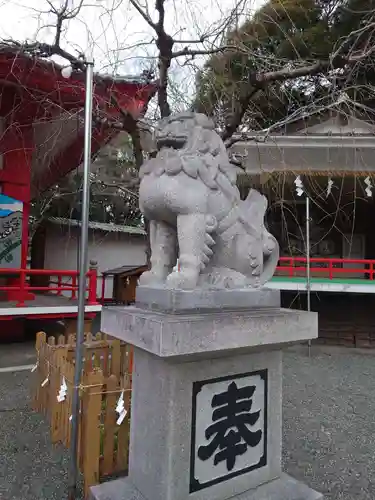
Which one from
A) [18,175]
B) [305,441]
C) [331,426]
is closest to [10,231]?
[18,175]

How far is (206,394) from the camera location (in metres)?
1.97

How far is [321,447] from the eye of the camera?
359 centimetres

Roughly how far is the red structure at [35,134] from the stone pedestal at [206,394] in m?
3.10

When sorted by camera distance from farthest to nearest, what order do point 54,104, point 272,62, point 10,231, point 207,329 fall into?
1. point 10,231
2. point 272,62
3. point 54,104
4. point 207,329

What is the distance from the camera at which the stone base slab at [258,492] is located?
81.4 inches

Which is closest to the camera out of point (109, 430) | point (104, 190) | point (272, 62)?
point (109, 430)

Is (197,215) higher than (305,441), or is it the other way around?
(197,215)

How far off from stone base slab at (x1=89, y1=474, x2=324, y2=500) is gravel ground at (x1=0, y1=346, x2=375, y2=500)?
738 millimetres

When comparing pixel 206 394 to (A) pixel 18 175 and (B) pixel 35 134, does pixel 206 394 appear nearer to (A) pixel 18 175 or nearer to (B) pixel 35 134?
(A) pixel 18 175

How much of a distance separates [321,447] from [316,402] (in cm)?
142

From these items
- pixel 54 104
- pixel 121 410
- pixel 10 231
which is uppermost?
pixel 54 104

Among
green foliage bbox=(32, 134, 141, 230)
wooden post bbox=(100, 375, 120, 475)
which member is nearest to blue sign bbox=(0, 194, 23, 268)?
green foliage bbox=(32, 134, 141, 230)

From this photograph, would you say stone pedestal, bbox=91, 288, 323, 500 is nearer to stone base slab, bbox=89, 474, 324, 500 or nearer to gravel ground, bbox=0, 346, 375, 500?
stone base slab, bbox=89, 474, 324, 500

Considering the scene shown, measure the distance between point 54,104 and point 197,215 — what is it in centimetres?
297
